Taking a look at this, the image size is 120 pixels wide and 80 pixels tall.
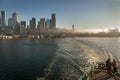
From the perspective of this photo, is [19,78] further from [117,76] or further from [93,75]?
[117,76]

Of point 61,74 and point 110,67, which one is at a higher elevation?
point 110,67

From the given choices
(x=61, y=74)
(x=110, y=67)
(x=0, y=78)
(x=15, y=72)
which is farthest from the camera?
(x=15, y=72)

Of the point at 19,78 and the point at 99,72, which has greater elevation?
the point at 99,72

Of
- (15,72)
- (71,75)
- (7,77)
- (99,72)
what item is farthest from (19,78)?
(99,72)

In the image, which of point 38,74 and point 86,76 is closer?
point 86,76

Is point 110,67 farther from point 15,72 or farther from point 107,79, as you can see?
point 15,72

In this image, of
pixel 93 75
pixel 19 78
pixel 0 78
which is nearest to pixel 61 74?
pixel 19 78

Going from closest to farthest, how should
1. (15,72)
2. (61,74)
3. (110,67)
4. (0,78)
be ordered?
(110,67) → (0,78) → (61,74) → (15,72)

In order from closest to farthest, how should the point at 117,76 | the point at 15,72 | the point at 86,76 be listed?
the point at 86,76
the point at 117,76
the point at 15,72

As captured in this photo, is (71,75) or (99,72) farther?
(71,75)
